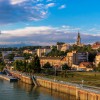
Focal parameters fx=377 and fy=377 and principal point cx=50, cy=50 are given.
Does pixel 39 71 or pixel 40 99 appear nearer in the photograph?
pixel 40 99

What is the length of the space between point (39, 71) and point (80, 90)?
5330 cm

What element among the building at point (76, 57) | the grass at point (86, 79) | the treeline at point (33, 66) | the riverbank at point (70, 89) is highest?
the building at point (76, 57)

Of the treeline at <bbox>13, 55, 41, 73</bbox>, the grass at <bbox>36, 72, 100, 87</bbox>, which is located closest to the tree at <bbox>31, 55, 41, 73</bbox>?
the treeline at <bbox>13, 55, 41, 73</bbox>

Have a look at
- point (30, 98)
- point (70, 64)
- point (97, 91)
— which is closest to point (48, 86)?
point (30, 98)

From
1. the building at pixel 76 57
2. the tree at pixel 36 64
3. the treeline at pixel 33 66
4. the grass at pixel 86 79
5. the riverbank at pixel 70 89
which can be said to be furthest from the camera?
the building at pixel 76 57

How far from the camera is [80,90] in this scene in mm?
60875

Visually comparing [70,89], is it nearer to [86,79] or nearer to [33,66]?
[86,79]

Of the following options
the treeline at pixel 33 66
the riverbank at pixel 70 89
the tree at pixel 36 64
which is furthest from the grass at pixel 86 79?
the treeline at pixel 33 66

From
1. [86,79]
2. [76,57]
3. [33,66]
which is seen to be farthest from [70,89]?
[76,57]

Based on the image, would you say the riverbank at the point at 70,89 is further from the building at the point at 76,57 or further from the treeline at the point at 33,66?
the building at the point at 76,57

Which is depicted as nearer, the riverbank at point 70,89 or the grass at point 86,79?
the riverbank at point 70,89

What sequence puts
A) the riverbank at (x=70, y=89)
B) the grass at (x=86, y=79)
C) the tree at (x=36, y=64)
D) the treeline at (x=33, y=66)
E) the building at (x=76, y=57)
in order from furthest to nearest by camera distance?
1. the building at (x=76, y=57)
2. the treeline at (x=33, y=66)
3. the tree at (x=36, y=64)
4. the grass at (x=86, y=79)
5. the riverbank at (x=70, y=89)

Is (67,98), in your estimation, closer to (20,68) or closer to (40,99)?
(40,99)

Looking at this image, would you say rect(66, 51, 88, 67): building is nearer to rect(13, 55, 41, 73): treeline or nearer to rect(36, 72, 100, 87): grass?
rect(13, 55, 41, 73): treeline
